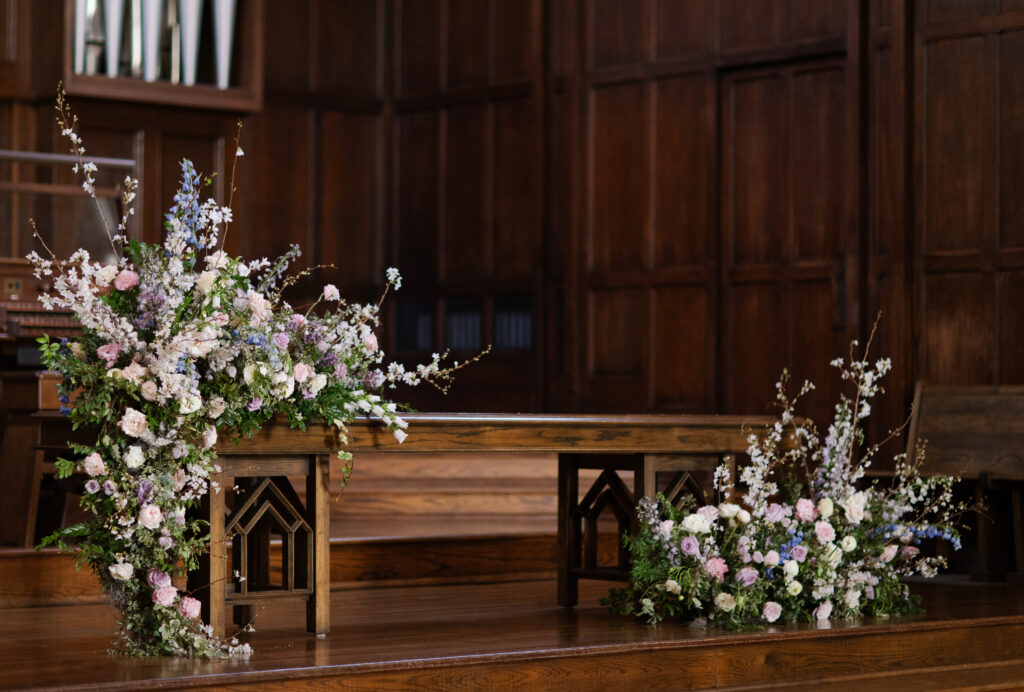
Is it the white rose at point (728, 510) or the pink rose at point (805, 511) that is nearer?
the white rose at point (728, 510)

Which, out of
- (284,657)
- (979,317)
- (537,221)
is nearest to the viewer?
(284,657)

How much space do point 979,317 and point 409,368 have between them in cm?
381

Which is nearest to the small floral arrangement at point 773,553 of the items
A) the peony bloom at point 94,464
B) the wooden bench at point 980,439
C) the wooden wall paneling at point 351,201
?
the wooden bench at point 980,439

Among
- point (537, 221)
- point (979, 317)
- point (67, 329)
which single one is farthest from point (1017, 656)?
point (537, 221)

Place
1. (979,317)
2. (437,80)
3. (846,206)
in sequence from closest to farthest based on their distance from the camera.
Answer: (979,317) → (846,206) → (437,80)

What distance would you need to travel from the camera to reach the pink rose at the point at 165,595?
3.81 metres

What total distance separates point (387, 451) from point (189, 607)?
0.76 meters

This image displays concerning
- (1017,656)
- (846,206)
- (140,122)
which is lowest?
(1017,656)

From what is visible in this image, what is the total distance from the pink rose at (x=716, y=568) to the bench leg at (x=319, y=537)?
3.73ft

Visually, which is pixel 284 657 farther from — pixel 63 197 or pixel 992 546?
pixel 63 197

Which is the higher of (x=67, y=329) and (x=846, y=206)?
(x=846, y=206)

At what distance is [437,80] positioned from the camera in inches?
372

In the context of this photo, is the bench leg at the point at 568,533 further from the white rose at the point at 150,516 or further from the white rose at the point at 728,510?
the white rose at the point at 150,516

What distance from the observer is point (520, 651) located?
4016mm
